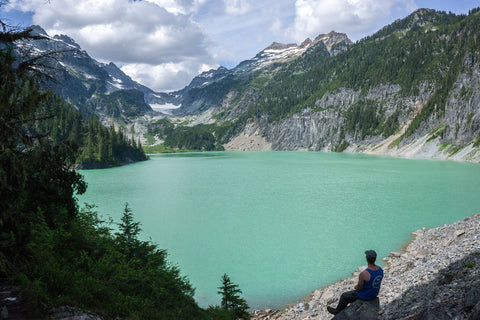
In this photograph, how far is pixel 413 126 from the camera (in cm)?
15125

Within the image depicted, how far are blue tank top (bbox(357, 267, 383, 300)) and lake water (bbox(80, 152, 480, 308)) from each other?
9933 mm

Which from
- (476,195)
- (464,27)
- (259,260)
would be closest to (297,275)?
(259,260)

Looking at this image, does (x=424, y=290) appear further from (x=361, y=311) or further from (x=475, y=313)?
(x=475, y=313)

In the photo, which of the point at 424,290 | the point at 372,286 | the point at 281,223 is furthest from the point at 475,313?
the point at 281,223

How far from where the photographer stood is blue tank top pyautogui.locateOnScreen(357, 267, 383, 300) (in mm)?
8133

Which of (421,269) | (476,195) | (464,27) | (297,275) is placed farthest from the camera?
(464,27)

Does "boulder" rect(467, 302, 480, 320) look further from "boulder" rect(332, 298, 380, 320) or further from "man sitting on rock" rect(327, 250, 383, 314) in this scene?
"boulder" rect(332, 298, 380, 320)

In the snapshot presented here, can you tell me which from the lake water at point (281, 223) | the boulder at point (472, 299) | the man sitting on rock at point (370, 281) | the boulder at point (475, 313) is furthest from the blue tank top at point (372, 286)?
the lake water at point (281, 223)

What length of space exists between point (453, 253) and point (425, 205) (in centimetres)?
2797

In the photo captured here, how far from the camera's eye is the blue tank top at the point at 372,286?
26.7ft

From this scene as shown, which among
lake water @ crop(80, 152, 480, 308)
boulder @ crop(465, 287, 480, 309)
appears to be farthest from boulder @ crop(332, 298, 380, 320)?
lake water @ crop(80, 152, 480, 308)

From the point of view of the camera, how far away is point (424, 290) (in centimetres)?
1085

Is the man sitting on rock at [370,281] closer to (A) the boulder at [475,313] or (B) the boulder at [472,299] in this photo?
(B) the boulder at [472,299]

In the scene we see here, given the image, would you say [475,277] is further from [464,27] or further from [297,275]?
[464,27]
